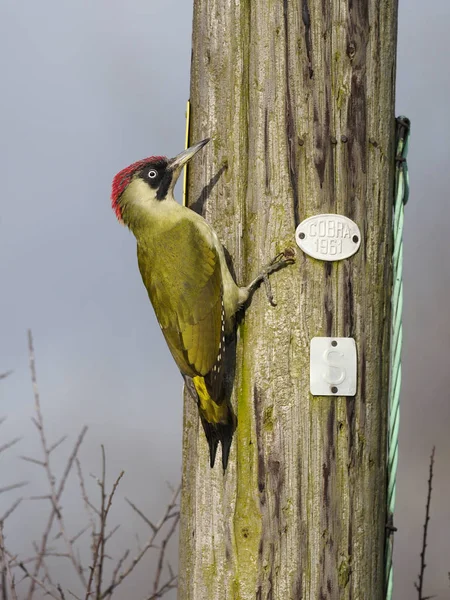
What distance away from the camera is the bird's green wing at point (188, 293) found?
2.16m

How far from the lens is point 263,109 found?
1.99 metres

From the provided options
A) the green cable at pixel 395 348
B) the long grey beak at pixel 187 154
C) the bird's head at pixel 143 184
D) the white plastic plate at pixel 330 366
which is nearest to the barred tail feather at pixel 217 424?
the white plastic plate at pixel 330 366

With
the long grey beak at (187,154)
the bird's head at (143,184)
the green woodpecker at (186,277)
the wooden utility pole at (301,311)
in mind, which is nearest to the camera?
the wooden utility pole at (301,311)

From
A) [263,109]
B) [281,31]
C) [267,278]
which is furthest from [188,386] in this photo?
[281,31]

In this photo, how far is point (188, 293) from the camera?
7.60 ft

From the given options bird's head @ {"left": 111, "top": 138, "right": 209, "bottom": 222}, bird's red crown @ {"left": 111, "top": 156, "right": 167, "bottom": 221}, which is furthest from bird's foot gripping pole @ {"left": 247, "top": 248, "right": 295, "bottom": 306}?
bird's red crown @ {"left": 111, "top": 156, "right": 167, "bottom": 221}

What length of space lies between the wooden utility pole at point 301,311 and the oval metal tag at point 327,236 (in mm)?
21

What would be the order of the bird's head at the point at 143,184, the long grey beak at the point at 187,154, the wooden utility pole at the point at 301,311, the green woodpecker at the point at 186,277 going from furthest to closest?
the bird's head at the point at 143,184
the long grey beak at the point at 187,154
the green woodpecker at the point at 186,277
the wooden utility pole at the point at 301,311

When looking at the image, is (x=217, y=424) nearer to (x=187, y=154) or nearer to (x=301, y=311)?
(x=301, y=311)

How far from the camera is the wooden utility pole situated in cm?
188

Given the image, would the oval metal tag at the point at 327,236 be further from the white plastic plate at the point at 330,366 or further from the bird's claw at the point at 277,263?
the white plastic plate at the point at 330,366

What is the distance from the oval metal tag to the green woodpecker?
72 mm

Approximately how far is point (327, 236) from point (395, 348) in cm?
42

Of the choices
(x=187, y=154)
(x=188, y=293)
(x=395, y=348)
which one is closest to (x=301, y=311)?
(x=395, y=348)
